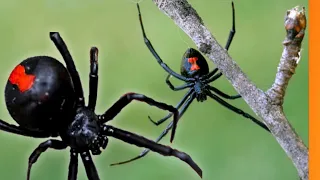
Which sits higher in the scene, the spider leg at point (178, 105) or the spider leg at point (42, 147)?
the spider leg at point (178, 105)

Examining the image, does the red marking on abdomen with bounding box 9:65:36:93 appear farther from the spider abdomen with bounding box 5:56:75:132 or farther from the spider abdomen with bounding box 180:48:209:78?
the spider abdomen with bounding box 180:48:209:78

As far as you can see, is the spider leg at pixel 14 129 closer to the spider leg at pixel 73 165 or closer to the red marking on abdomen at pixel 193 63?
the spider leg at pixel 73 165

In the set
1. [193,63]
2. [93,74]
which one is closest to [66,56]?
[93,74]

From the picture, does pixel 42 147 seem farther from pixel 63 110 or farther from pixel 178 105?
pixel 178 105

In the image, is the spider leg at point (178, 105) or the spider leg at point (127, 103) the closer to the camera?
the spider leg at point (127, 103)

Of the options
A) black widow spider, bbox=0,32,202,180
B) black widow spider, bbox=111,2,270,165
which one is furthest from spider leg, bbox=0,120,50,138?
black widow spider, bbox=111,2,270,165

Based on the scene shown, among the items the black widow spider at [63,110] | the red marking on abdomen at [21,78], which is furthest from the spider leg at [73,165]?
the red marking on abdomen at [21,78]
